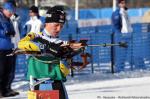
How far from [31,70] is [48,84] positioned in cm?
22

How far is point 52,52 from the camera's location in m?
5.38

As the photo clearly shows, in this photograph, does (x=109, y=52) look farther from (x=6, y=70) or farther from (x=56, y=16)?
(x=56, y=16)

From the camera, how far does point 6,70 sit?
31.3 ft

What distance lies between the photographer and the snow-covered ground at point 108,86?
948 centimetres

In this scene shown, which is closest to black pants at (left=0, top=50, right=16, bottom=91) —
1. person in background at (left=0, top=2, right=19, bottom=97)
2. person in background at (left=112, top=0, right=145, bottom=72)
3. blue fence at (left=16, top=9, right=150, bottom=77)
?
person in background at (left=0, top=2, right=19, bottom=97)

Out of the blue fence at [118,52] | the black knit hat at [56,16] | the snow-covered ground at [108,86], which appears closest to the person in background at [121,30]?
the blue fence at [118,52]

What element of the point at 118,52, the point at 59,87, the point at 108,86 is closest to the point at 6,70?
the point at 108,86

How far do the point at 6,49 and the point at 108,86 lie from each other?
224cm

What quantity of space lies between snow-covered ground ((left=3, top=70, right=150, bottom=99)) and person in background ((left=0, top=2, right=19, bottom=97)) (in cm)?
28

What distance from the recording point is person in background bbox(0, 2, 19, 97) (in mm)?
9164

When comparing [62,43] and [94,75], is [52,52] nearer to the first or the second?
[62,43]

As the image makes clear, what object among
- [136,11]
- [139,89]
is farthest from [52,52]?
[136,11]

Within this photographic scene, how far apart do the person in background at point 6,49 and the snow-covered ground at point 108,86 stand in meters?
0.28

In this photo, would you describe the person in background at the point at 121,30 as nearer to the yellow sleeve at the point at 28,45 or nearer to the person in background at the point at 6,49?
the person in background at the point at 6,49
